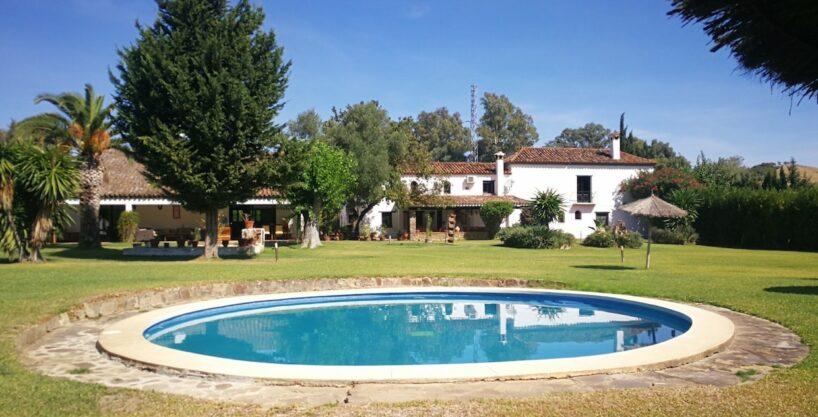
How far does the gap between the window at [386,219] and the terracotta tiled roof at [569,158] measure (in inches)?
405

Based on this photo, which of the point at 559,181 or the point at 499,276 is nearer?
the point at 499,276

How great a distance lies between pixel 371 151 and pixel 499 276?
83.5ft

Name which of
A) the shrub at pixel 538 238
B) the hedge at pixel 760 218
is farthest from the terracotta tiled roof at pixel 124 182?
the hedge at pixel 760 218

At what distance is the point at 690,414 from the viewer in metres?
4.92

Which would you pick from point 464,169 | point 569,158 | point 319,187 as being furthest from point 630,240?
point 464,169

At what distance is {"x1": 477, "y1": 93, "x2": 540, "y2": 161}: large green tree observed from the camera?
78562 mm

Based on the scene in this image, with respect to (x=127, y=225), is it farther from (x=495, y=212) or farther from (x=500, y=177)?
(x=500, y=177)

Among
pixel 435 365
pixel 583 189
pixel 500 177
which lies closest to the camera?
pixel 435 365

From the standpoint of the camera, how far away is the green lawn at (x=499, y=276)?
5.18 metres

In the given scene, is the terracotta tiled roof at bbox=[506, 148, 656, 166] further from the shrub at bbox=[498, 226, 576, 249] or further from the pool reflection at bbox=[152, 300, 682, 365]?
the pool reflection at bbox=[152, 300, 682, 365]

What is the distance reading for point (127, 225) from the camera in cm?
3312

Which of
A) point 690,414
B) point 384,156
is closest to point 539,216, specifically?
point 384,156

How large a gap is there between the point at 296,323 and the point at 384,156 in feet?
93.6

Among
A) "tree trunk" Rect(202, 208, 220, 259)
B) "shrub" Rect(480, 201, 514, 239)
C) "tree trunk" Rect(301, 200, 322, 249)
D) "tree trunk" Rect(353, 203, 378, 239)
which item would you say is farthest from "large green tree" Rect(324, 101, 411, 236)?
"tree trunk" Rect(202, 208, 220, 259)
